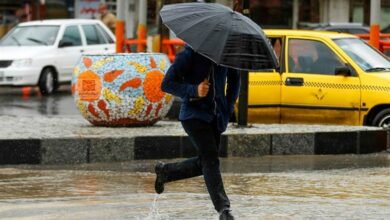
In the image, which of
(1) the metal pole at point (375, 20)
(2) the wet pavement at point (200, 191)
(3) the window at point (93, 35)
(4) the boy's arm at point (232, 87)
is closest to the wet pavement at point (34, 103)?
(3) the window at point (93, 35)

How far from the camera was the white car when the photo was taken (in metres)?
24.2

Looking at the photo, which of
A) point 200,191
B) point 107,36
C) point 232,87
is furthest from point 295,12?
point 232,87

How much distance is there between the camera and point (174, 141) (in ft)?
41.7

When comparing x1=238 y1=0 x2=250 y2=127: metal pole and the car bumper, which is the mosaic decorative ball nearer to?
x1=238 y1=0 x2=250 y2=127: metal pole

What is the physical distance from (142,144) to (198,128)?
4645mm

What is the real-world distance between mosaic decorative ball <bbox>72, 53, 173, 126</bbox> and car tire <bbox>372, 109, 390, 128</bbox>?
8.74 feet

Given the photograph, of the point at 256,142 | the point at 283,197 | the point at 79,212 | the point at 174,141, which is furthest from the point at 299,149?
the point at 79,212

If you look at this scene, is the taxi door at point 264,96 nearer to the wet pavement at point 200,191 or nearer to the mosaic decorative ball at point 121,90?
the mosaic decorative ball at point 121,90

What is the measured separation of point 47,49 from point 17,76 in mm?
1183

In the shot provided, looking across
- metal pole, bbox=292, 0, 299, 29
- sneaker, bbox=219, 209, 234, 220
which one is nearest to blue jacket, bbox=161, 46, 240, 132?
sneaker, bbox=219, 209, 234, 220

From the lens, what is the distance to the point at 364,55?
15234 mm

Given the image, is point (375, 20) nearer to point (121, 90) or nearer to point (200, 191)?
point (121, 90)

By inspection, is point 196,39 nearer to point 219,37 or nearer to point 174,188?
point 219,37

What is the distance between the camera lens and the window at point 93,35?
2652 centimetres
